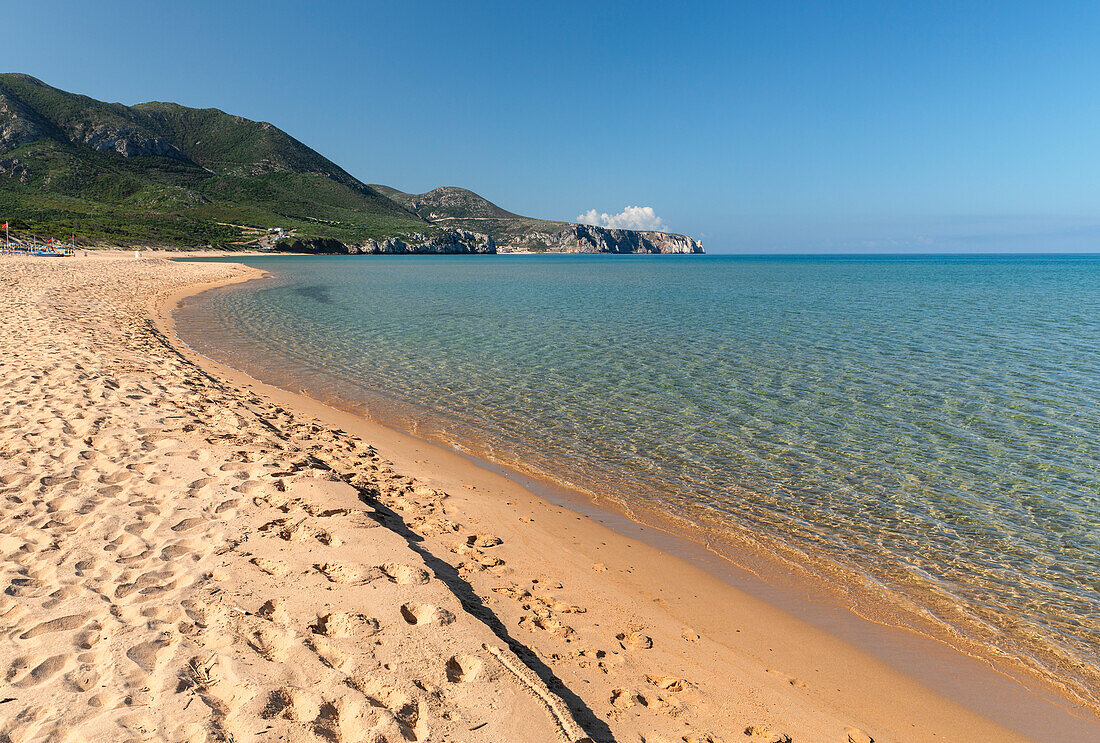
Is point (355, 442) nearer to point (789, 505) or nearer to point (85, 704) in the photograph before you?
point (85, 704)

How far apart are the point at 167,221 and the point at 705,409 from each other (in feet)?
517

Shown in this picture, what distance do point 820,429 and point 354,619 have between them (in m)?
10.2

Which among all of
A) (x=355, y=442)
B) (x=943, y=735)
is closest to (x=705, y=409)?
(x=355, y=442)

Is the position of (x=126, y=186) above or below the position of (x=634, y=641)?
above

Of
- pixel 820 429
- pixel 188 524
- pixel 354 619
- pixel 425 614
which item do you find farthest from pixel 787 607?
pixel 188 524

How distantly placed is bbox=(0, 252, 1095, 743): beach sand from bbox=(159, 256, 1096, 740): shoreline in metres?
0.07

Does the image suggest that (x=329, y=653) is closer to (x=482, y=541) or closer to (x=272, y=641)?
(x=272, y=641)

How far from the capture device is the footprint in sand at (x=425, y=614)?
4.59m

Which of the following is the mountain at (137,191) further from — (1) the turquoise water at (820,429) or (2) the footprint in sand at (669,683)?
(2) the footprint in sand at (669,683)

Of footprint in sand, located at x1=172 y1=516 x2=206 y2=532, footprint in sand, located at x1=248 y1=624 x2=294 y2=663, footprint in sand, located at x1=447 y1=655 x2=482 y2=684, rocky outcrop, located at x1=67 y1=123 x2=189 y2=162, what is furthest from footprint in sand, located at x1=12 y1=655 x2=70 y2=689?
rocky outcrop, located at x1=67 y1=123 x2=189 y2=162

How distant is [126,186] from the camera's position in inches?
6112

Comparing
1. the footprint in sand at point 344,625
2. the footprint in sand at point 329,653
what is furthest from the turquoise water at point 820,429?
the footprint in sand at point 329,653

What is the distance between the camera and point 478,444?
10914mm

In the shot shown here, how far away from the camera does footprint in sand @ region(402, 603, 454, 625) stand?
4594mm
